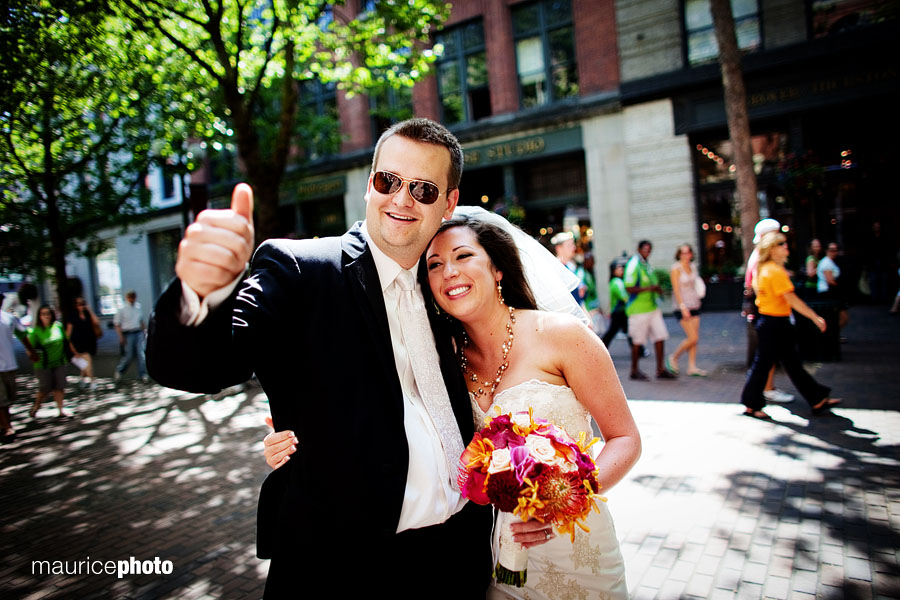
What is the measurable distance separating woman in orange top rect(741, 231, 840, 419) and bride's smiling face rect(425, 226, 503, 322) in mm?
5207

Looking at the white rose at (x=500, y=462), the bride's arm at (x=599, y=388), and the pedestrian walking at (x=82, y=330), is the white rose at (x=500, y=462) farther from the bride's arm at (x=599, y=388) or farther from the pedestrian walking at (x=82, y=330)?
the pedestrian walking at (x=82, y=330)

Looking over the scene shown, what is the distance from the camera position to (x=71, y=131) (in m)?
12.2

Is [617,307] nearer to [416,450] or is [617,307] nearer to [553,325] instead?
[553,325]

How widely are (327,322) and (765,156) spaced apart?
1595cm

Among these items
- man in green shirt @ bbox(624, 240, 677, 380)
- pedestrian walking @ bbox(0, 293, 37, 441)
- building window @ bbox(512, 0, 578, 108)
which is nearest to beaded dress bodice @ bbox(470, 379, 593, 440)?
man in green shirt @ bbox(624, 240, 677, 380)

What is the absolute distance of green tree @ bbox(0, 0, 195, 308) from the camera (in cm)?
716

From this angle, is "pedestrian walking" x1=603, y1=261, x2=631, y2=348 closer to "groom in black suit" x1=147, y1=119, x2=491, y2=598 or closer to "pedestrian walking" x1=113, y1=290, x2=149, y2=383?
"groom in black suit" x1=147, y1=119, x2=491, y2=598

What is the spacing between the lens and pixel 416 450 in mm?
1718

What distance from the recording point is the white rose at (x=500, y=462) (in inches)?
64.0

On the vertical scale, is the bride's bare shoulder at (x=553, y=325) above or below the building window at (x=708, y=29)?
below

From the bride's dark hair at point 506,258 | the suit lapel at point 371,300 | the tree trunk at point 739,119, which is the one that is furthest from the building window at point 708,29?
the suit lapel at point 371,300

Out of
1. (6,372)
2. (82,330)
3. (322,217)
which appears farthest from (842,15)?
(82,330)

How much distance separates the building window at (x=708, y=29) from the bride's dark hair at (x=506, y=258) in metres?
14.5

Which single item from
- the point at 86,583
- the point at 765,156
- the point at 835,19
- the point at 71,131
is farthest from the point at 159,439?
the point at 835,19
